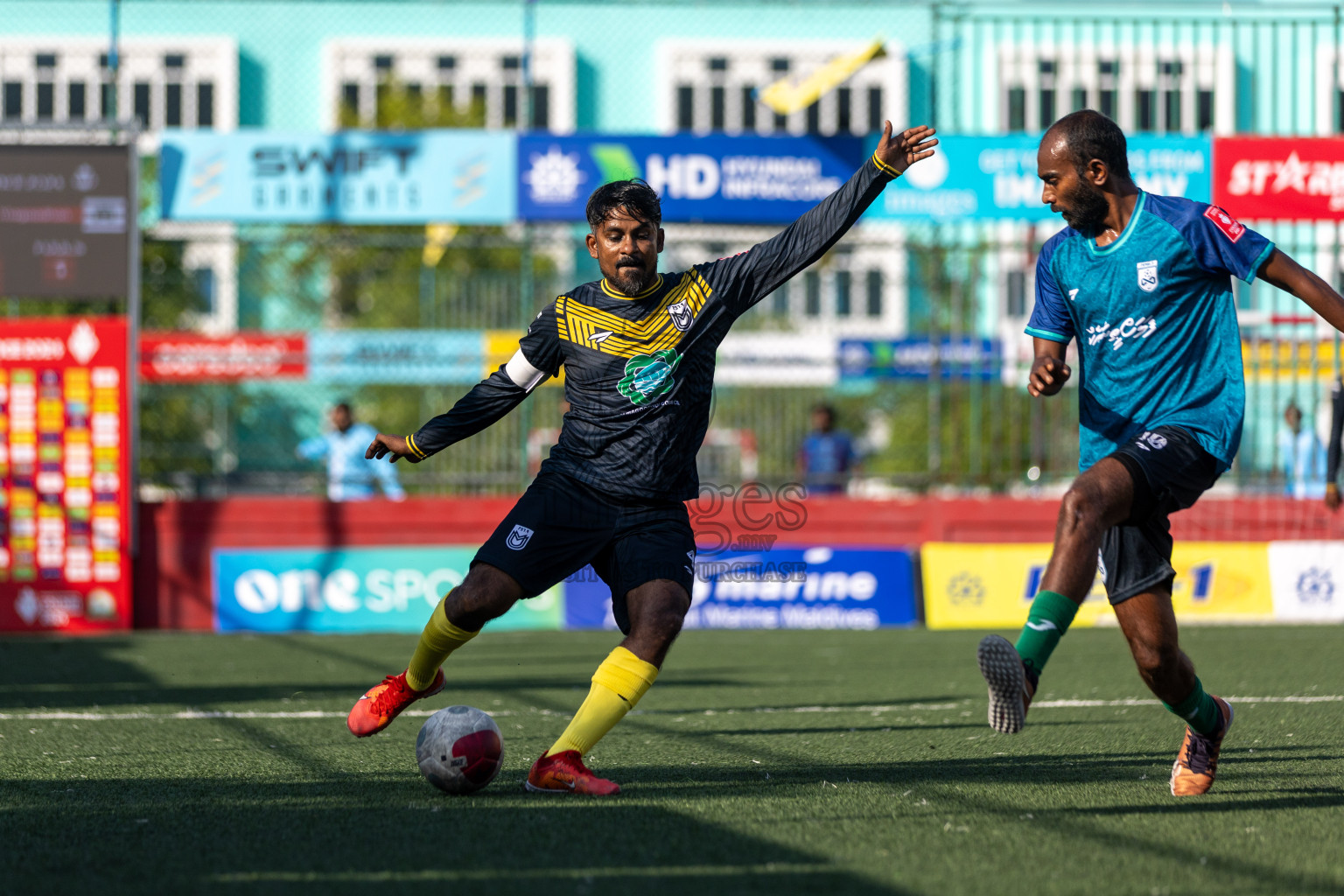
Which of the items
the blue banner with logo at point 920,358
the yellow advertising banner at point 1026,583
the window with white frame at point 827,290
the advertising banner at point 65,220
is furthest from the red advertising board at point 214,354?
the yellow advertising banner at point 1026,583

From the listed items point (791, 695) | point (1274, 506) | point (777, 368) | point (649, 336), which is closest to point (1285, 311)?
point (1274, 506)

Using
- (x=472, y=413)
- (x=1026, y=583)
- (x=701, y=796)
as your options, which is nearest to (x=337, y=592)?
(x=1026, y=583)

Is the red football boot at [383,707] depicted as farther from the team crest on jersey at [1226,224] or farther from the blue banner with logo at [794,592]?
the blue banner with logo at [794,592]

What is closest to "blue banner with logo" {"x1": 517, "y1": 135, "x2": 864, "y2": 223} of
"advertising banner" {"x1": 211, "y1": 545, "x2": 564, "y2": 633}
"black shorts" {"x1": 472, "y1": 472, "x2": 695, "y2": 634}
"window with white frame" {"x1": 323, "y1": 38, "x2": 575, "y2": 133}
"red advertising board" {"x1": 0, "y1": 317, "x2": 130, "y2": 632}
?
"advertising banner" {"x1": 211, "y1": 545, "x2": 564, "y2": 633}

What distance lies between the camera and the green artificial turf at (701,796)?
361cm

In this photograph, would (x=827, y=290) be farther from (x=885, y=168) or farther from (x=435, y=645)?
(x=435, y=645)

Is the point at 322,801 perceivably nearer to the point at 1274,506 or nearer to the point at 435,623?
the point at 435,623

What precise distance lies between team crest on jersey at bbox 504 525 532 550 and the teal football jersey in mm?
1918

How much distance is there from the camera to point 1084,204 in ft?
15.3

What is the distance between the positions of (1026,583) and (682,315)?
8985mm

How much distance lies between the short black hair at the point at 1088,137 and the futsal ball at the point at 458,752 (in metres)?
2.62

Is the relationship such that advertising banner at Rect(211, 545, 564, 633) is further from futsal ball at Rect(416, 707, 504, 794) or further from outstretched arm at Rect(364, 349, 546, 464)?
futsal ball at Rect(416, 707, 504, 794)

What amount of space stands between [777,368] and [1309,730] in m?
8.55

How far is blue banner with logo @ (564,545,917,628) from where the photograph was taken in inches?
522
